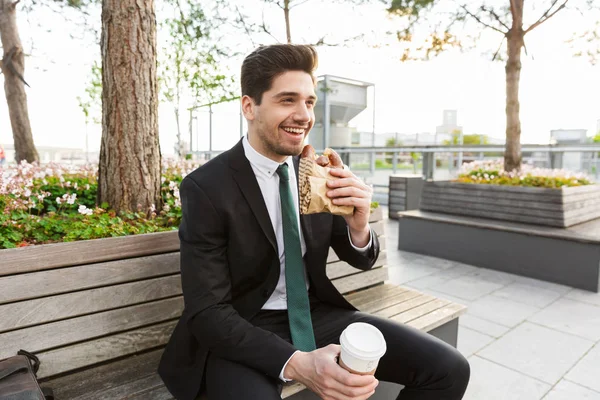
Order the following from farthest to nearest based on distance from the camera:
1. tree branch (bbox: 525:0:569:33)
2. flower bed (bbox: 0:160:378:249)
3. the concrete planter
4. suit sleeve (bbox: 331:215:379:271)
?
the concrete planter → tree branch (bbox: 525:0:569:33) → flower bed (bbox: 0:160:378:249) → suit sleeve (bbox: 331:215:379:271)

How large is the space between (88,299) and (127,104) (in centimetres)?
142

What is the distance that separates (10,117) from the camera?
7645 mm

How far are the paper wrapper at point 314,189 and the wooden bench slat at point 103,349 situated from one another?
104 centimetres

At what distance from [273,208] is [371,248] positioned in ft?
1.47

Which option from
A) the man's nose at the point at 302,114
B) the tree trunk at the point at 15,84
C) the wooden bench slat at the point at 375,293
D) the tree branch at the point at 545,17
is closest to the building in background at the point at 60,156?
the tree trunk at the point at 15,84

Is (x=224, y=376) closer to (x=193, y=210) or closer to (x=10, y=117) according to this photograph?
(x=193, y=210)

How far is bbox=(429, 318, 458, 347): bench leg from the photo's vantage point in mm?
2436

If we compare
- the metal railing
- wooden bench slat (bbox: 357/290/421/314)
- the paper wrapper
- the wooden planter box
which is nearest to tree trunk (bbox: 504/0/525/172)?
the metal railing

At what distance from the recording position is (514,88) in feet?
19.7

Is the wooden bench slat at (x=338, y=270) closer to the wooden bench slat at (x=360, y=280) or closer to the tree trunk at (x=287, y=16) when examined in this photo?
the wooden bench slat at (x=360, y=280)

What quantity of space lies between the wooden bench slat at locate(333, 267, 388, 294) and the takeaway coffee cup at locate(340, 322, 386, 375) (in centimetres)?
151

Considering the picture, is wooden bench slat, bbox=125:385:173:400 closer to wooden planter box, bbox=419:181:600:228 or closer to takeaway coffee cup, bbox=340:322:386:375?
takeaway coffee cup, bbox=340:322:386:375

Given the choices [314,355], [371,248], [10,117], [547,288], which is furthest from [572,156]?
[10,117]

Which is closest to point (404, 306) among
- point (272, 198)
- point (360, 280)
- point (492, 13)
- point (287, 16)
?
point (360, 280)
